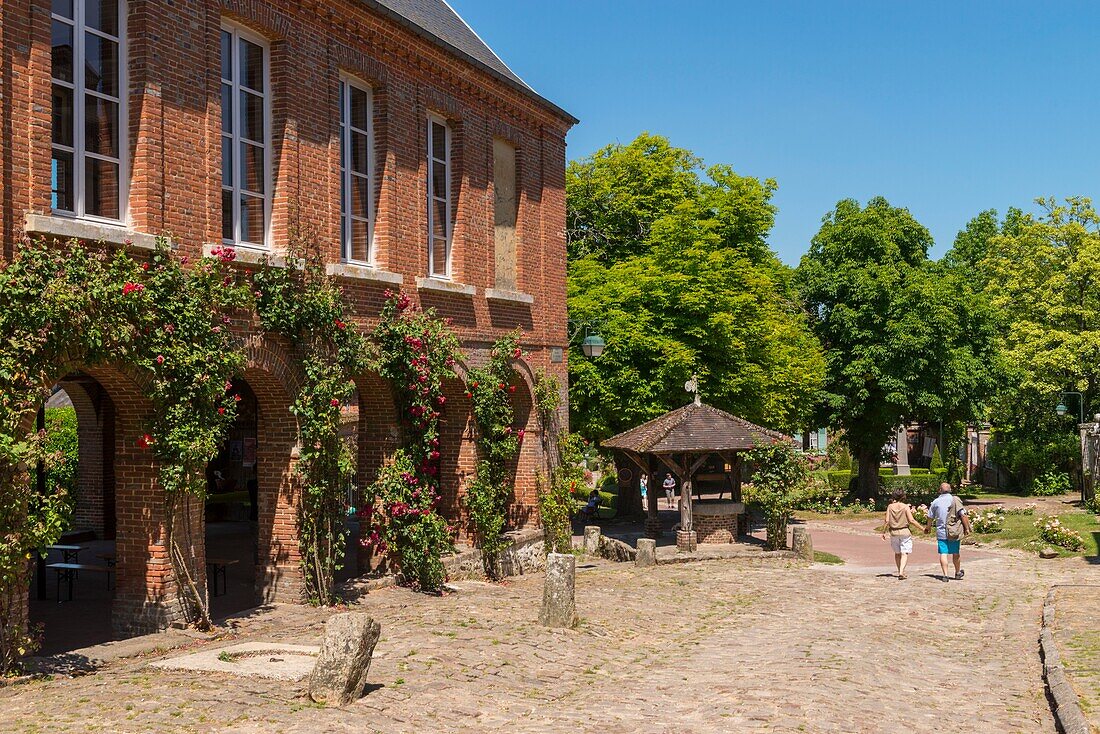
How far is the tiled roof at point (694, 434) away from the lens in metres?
21.0

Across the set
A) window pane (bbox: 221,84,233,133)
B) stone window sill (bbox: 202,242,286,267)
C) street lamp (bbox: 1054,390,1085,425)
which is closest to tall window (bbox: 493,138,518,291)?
stone window sill (bbox: 202,242,286,267)

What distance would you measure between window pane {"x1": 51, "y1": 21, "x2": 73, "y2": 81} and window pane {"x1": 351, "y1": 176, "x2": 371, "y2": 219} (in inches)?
190

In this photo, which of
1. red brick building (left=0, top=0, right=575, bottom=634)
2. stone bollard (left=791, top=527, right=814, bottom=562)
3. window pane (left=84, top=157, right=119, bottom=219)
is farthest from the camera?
stone bollard (left=791, top=527, right=814, bottom=562)

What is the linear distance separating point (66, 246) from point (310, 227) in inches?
151

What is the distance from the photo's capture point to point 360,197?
48.4ft

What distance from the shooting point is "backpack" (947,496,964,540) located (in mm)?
17922

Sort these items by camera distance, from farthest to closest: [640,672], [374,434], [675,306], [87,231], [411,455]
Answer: [675,306] < [374,434] < [411,455] < [640,672] < [87,231]

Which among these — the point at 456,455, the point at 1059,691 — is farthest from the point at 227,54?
the point at 1059,691

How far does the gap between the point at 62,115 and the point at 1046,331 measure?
34713mm

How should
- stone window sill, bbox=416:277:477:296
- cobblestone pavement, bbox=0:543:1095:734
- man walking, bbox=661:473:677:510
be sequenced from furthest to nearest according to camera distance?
man walking, bbox=661:473:677:510 → stone window sill, bbox=416:277:477:296 → cobblestone pavement, bbox=0:543:1095:734

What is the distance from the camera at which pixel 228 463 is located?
25453 millimetres

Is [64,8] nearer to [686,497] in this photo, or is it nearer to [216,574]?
[216,574]

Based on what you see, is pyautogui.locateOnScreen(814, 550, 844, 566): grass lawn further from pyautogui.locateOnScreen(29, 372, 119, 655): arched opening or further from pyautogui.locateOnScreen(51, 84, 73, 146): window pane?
pyautogui.locateOnScreen(51, 84, 73, 146): window pane

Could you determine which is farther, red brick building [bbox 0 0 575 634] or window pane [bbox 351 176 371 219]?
window pane [bbox 351 176 371 219]
